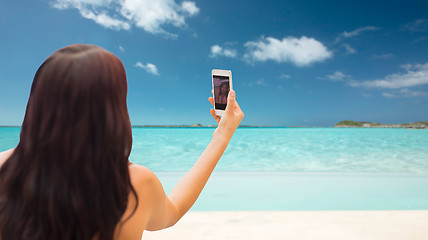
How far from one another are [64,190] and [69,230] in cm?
10

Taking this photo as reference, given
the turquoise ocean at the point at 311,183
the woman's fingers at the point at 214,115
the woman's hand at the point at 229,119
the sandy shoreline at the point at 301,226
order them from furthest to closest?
the turquoise ocean at the point at 311,183, the sandy shoreline at the point at 301,226, the woman's fingers at the point at 214,115, the woman's hand at the point at 229,119

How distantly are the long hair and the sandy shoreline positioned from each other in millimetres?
2075

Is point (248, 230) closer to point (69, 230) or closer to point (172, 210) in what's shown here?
point (172, 210)

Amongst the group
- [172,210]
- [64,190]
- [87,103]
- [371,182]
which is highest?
[87,103]

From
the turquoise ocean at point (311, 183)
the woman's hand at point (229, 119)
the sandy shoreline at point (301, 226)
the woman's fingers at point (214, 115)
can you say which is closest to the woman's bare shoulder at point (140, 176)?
the woman's hand at point (229, 119)

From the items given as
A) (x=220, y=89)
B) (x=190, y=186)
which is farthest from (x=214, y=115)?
(x=190, y=186)

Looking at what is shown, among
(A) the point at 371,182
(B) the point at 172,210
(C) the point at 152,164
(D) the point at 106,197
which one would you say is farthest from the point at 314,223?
(C) the point at 152,164

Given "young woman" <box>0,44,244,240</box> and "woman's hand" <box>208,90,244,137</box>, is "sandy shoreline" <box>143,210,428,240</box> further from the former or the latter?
"young woman" <box>0,44,244,240</box>

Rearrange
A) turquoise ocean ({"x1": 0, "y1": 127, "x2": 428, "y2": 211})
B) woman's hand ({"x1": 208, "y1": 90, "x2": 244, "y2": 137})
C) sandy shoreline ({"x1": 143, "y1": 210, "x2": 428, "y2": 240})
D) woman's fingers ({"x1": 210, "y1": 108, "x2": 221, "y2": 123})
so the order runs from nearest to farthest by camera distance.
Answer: woman's hand ({"x1": 208, "y1": 90, "x2": 244, "y2": 137}) → woman's fingers ({"x1": 210, "y1": 108, "x2": 221, "y2": 123}) → sandy shoreline ({"x1": 143, "y1": 210, "x2": 428, "y2": 240}) → turquoise ocean ({"x1": 0, "y1": 127, "x2": 428, "y2": 211})

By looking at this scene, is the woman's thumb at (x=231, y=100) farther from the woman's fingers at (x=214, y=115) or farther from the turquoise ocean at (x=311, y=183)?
the turquoise ocean at (x=311, y=183)

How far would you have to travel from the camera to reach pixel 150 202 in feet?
2.18

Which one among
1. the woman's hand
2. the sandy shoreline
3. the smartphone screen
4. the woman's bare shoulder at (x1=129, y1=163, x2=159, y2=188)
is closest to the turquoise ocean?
the sandy shoreline

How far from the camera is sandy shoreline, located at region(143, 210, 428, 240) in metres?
2.54

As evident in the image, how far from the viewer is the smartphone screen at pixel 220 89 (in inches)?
47.1
